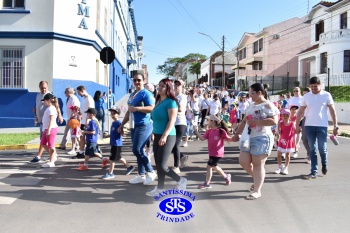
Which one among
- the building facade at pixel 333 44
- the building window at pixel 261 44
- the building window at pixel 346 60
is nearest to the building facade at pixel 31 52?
the building facade at pixel 333 44

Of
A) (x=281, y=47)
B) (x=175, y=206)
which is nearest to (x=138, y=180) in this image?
(x=175, y=206)

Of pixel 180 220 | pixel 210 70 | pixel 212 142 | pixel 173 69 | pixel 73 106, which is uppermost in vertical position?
pixel 173 69

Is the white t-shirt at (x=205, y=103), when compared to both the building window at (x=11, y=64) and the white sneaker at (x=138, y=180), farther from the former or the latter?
the white sneaker at (x=138, y=180)

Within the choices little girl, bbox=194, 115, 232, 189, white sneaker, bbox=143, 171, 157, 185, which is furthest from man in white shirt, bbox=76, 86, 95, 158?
little girl, bbox=194, 115, 232, 189

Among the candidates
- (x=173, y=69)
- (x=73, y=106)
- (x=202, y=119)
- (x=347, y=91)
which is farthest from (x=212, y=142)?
(x=173, y=69)

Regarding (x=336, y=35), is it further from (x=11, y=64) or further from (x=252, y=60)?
(x=11, y=64)

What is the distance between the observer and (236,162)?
8820 mm

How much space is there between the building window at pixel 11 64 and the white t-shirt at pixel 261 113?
523 inches

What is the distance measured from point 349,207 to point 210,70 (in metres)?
76.6

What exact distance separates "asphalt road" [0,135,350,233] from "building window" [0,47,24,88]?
29.8ft

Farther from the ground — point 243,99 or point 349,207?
point 243,99

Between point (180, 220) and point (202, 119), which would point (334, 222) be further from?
point (202, 119)

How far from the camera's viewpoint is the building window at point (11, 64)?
15.9 meters

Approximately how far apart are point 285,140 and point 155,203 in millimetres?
3534
